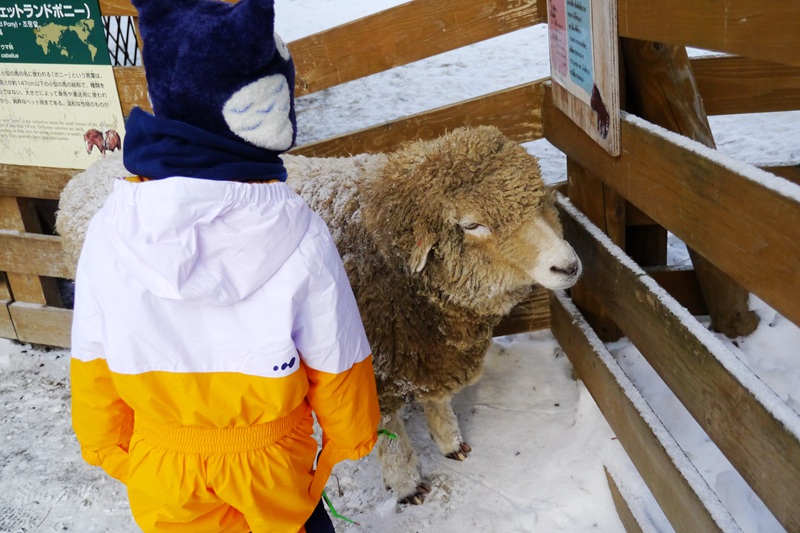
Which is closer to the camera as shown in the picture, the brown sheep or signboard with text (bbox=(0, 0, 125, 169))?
the brown sheep

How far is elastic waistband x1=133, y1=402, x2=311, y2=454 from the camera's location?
1.77 metres

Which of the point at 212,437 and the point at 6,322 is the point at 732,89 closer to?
the point at 212,437

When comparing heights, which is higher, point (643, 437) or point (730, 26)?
point (730, 26)

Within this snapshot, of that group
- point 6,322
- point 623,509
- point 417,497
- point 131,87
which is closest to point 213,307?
point 417,497

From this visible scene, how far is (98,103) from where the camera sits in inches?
152

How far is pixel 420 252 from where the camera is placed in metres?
2.49

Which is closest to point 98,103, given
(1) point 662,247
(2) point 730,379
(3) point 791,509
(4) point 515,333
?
(4) point 515,333

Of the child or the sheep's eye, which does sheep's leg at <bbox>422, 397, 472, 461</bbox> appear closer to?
the sheep's eye

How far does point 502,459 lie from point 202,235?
211 centimetres

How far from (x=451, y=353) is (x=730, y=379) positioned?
126 cm

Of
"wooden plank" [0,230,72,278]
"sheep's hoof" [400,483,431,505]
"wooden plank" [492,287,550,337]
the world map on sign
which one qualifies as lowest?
"sheep's hoof" [400,483,431,505]

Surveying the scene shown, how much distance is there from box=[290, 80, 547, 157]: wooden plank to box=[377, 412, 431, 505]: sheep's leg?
1435 mm

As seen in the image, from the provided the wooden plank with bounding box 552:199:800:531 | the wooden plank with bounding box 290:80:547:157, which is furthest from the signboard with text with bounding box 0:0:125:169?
the wooden plank with bounding box 552:199:800:531

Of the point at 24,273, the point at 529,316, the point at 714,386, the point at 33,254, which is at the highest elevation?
the point at 714,386
